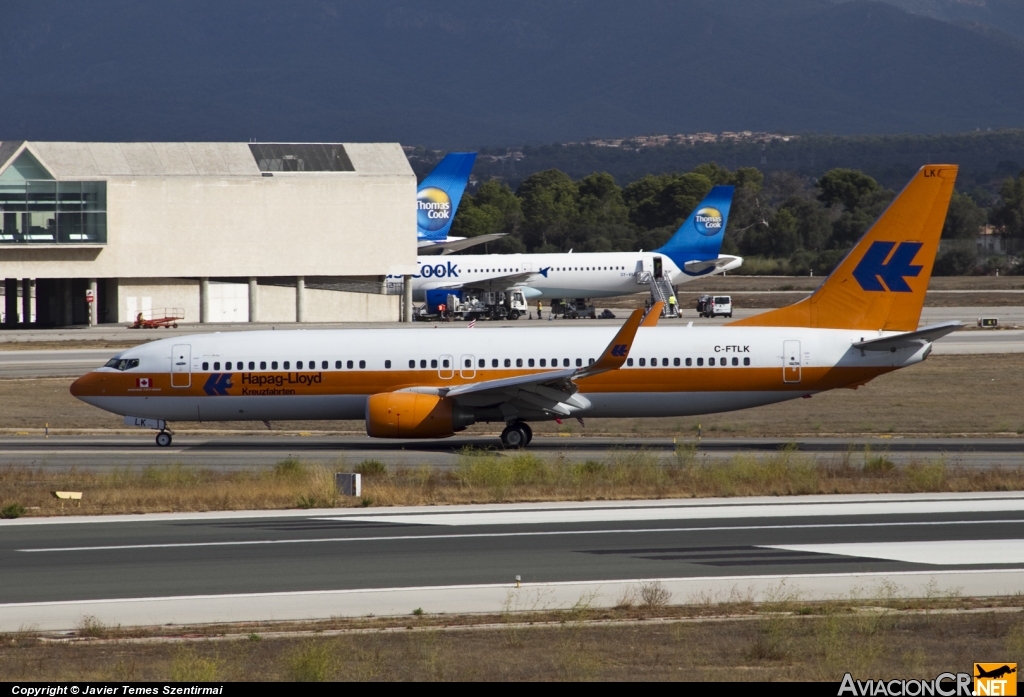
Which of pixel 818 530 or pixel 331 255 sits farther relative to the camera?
pixel 331 255

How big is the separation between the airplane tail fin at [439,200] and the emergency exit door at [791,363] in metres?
68.0

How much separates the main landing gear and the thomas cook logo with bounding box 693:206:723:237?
190 feet

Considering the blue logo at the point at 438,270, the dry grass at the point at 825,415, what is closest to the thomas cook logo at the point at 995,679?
the dry grass at the point at 825,415

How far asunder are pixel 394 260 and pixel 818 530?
6657cm

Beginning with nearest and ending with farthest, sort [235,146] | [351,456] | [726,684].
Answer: [726,684] → [351,456] → [235,146]

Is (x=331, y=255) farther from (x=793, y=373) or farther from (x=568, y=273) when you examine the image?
(x=793, y=373)

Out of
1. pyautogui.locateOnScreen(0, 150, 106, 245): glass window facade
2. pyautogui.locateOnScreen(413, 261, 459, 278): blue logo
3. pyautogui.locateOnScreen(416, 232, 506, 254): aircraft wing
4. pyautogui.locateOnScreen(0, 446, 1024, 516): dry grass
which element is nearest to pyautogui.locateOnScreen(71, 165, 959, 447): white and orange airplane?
pyautogui.locateOnScreen(0, 446, 1024, 516): dry grass

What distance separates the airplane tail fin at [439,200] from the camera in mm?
99188

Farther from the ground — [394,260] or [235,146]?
[235,146]

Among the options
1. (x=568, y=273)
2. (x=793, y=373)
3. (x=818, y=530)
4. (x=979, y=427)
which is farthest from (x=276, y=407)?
(x=568, y=273)

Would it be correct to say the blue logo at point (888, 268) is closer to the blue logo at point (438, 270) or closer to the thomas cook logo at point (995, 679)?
the thomas cook logo at point (995, 679)

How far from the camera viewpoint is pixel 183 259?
80.4 metres

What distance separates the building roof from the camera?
3086 inches

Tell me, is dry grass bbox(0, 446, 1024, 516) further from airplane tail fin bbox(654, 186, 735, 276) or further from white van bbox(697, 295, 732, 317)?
airplane tail fin bbox(654, 186, 735, 276)
